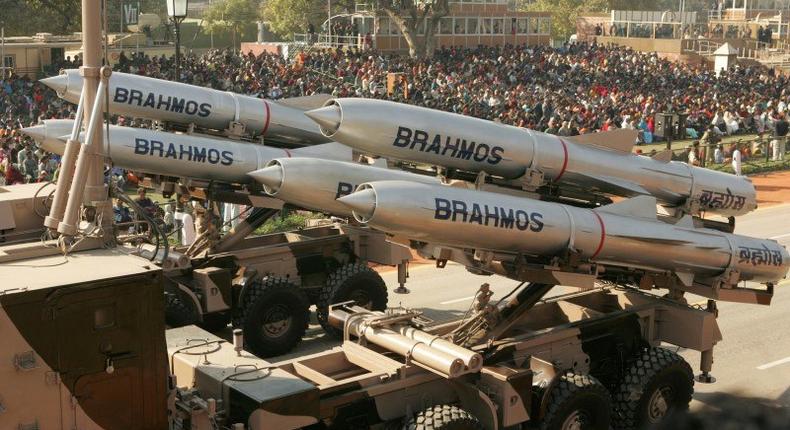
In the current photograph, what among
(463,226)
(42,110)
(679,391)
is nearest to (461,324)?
(463,226)

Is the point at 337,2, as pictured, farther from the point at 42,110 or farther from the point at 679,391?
the point at 679,391

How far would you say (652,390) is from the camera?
39.0ft

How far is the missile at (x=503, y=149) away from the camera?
11.6 metres

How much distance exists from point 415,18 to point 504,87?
11.9 m

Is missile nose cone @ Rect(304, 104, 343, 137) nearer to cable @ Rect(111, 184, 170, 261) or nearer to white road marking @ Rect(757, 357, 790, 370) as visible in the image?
cable @ Rect(111, 184, 170, 261)

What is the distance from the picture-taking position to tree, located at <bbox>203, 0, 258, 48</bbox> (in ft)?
269

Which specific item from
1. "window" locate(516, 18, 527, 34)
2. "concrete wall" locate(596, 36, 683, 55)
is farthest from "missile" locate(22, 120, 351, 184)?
"concrete wall" locate(596, 36, 683, 55)

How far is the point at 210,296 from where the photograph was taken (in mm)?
14188

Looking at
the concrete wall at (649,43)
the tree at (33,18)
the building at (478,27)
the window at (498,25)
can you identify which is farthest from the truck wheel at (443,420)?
the concrete wall at (649,43)

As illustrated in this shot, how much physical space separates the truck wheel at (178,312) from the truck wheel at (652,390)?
17.8ft

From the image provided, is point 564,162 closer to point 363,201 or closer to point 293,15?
point 363,201

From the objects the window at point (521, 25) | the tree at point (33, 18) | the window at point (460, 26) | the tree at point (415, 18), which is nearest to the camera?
the tree at point (33, 18)

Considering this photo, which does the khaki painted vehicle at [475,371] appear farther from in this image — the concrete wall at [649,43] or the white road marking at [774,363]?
the concrete wall at [649,43]

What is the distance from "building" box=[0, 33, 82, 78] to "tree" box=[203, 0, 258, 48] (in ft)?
130
